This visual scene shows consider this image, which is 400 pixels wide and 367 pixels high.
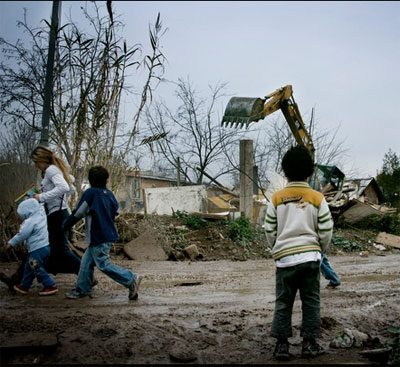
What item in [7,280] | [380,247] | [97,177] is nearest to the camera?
[97,177]

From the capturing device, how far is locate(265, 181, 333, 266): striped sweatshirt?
3580mm

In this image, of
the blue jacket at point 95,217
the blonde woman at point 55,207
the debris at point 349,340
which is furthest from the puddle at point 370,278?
the blonde woman at point 55,207

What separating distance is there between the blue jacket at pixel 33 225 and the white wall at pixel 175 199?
372 inches

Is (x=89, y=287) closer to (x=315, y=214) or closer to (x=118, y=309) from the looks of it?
(x=118, y=309)

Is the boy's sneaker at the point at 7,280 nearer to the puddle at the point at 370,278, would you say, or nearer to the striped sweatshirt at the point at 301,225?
the striped sweatshirt at the point at 301,225

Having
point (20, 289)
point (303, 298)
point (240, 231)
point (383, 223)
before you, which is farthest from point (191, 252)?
point (383, 223)

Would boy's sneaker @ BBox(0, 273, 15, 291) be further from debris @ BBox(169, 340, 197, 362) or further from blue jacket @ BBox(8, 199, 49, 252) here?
debris @ BBox(169, 340, 197, 362)

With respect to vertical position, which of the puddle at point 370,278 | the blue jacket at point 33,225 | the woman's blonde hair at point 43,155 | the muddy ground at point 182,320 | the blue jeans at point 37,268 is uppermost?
the woman's blonde hair at point 43,155

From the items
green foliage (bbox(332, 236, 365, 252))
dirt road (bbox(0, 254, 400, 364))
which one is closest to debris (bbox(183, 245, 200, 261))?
dirt road (bbox(0, 254, 400, 364))

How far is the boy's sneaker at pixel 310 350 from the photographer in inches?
139

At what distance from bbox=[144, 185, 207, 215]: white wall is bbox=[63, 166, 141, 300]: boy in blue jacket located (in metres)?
9.49

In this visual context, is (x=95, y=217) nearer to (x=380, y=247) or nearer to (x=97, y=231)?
(x=97, y=231)

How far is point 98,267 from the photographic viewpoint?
529 centimetres

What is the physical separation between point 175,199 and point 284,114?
17.6 ft
